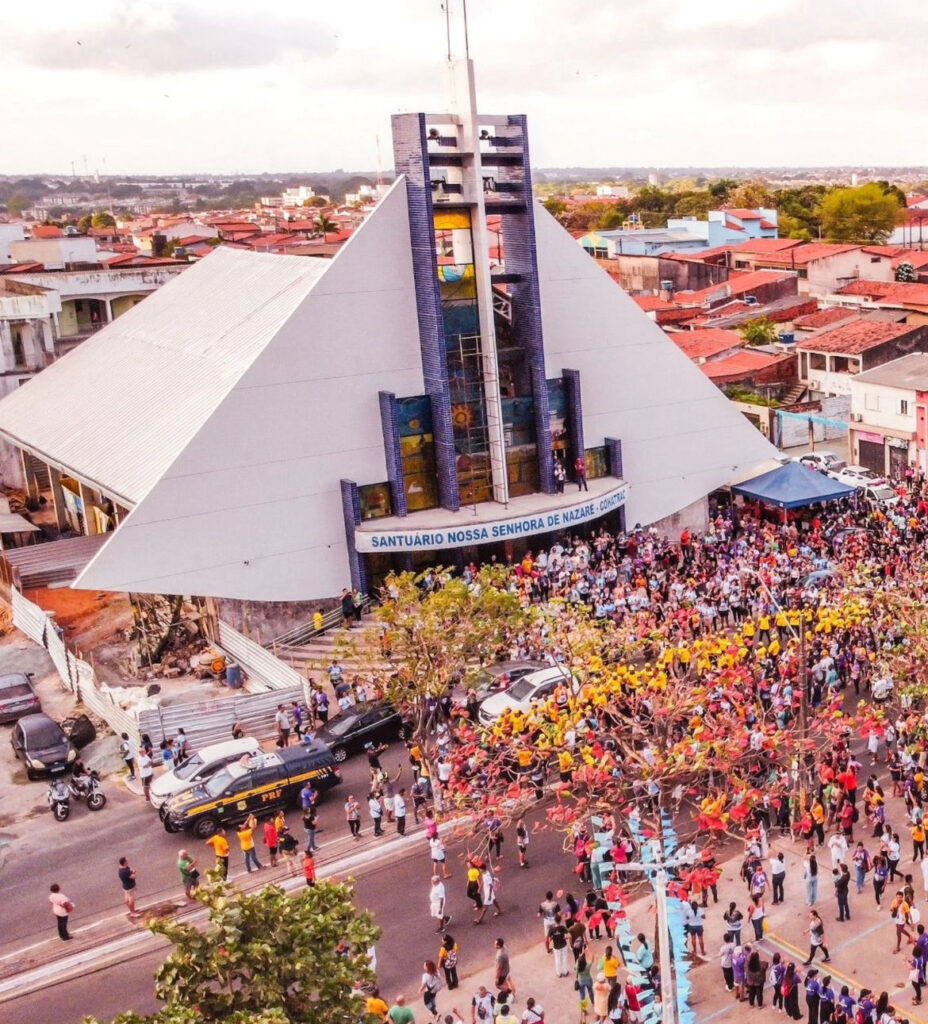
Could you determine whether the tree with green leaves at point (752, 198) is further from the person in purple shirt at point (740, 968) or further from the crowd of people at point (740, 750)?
the person in purple shirt at point (740, 968)

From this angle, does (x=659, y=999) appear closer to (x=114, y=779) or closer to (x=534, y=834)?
(x=534, y=834)

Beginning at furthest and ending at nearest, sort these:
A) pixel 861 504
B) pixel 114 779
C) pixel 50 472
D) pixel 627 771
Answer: pixel 50 472 < pixel 861 504 < pixel 114 779 < pixel 627 771

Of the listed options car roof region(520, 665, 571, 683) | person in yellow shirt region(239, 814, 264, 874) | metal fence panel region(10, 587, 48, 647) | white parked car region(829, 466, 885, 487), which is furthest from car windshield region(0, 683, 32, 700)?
white parked car region(829, 466, 885, 487)

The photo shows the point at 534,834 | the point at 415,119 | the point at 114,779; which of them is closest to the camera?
the point at 534,834

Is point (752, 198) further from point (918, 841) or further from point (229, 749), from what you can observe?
point (918, 841)

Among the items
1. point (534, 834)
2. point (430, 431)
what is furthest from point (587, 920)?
point (430, 431)

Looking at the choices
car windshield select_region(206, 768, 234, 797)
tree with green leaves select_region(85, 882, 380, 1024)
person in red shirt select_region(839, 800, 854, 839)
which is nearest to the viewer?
tree with green leaves select_region(85, 882, 380, 1024)

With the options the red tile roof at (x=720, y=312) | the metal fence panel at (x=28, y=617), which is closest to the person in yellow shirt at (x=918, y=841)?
the metal fence panel at (x=28, y=617)

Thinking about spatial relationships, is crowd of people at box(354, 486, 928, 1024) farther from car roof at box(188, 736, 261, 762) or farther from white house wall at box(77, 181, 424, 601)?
white house wall at box(77, 181, 424, 601)
